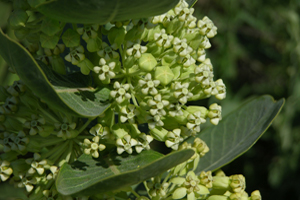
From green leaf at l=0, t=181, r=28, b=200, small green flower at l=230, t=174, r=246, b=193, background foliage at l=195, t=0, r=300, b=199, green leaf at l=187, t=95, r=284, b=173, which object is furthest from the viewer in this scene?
background foliage at l=195, t=0, r=300, b=199

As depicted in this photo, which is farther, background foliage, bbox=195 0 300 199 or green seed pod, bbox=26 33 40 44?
background foliage, bbox=195 0 300 199

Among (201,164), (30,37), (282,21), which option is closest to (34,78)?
(30,37)

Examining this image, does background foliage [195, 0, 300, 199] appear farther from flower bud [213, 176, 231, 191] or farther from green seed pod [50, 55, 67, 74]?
green seed pod [50, 55, 67, 74]

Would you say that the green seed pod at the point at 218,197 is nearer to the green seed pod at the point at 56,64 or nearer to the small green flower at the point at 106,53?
the small green flower at the point at 106,53

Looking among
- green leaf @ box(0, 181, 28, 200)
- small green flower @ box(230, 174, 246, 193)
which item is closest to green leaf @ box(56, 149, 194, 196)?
small green flower @ box(230, 174, 246, 193)

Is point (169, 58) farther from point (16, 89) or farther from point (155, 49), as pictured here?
point (16, 89)

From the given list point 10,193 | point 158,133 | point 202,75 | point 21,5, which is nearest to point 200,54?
point 202,75

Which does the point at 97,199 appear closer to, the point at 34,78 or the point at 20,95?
the point at 20,95
